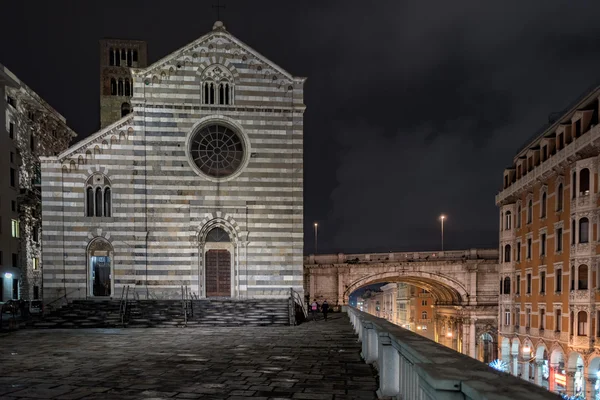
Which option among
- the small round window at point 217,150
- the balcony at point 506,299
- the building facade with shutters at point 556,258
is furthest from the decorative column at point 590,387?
the small round window at point 217,150

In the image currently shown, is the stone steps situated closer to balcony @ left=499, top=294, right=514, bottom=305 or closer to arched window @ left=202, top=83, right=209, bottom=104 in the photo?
arched window @ left=202, top=83, right=209, bottom=104

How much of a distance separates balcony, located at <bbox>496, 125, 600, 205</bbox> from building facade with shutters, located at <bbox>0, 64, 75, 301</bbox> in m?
35.9

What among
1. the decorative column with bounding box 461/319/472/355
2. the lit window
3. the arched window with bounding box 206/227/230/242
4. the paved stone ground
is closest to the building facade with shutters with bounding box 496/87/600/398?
the decorative column with bounding box 461/319/472/355

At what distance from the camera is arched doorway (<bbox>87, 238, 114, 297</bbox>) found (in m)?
26.5

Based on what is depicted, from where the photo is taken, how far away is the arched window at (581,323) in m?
25.2

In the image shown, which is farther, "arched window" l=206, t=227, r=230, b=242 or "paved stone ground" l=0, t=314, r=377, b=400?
"arched window" l=206, t=227, r=230, b=242

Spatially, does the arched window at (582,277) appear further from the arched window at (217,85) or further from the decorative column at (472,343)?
the arched window at (217,85)

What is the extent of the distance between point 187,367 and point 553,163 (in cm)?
2643

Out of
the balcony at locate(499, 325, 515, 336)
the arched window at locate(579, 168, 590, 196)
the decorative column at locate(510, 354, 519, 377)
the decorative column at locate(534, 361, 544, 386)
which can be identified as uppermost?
the arched window at locate(579, 168, 590, 196)

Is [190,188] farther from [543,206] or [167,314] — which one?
[543,206]

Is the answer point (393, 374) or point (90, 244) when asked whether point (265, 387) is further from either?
point (90, 244)

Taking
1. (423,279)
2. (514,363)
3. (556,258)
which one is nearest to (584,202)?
(556,258)

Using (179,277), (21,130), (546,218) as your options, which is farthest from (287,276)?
(21,130)

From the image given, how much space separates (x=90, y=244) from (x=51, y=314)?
14.9 feet
